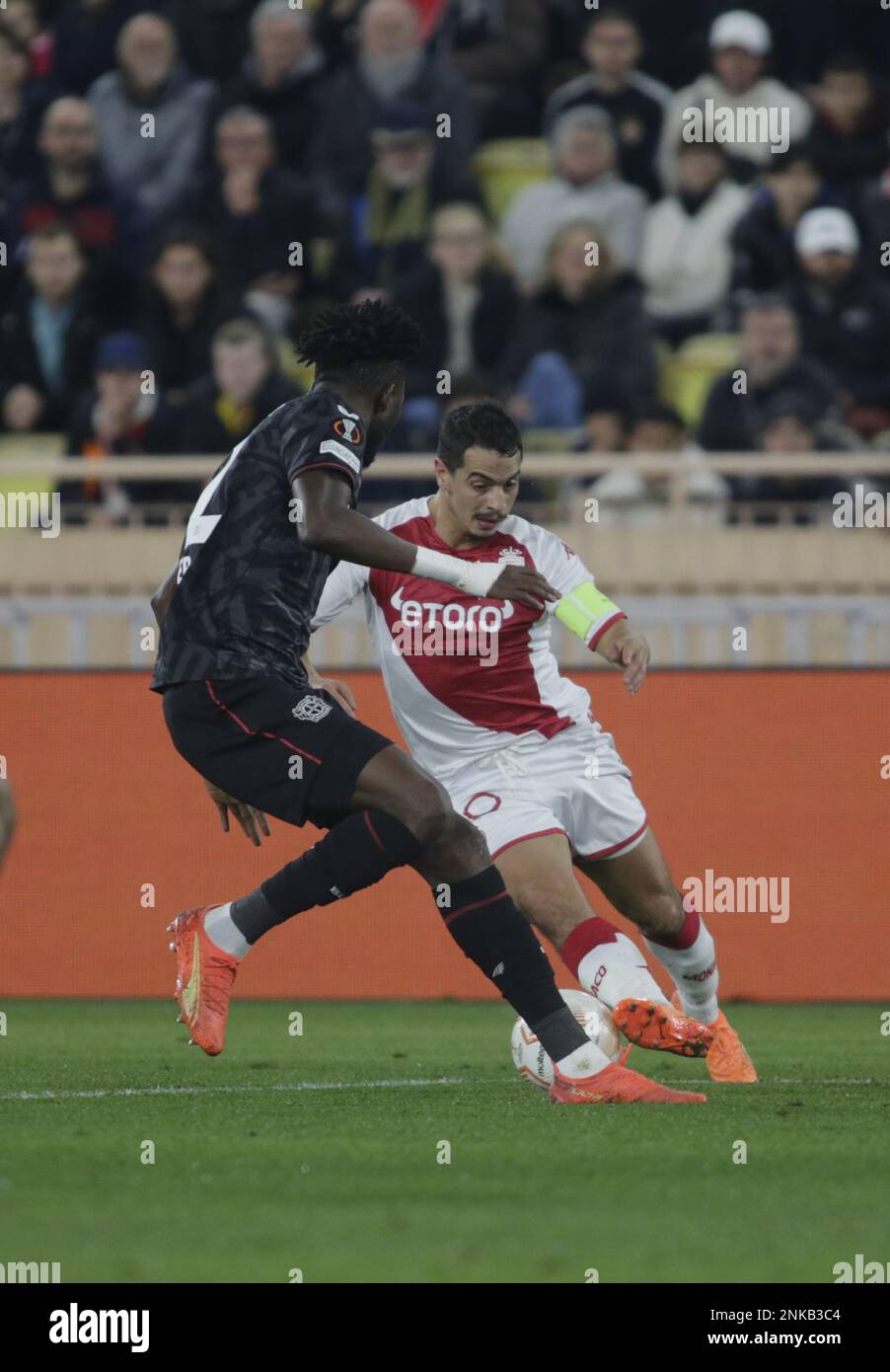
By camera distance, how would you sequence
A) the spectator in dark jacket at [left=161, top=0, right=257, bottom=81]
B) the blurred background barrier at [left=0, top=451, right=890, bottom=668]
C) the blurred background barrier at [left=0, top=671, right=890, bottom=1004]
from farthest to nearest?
the spectator in dark jacket at [left=161, top=0, right=257, bottom=81] < the blurred background barrier at [left=0, top=451, right=890, bottom=668] < the blurred background barrier at [left=0, top=671, right=890, bottom=1004]

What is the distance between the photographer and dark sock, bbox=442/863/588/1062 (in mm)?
6328

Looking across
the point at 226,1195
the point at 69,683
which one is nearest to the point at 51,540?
the point at 69,683

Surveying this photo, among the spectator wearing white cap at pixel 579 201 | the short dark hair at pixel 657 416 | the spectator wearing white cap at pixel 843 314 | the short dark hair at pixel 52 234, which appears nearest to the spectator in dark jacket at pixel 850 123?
the spectator wearing white cap at pixel 843 314

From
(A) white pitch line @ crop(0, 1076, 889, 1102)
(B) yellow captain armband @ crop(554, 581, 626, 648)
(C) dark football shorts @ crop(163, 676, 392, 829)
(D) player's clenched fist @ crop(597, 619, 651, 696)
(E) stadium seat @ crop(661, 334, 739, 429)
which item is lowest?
(A) white pitch line @ crop(0, 1076, 889, 1102)

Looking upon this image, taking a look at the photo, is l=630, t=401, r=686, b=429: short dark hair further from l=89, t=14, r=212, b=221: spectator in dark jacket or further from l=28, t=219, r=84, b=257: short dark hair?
l=89, t=14, r=212, b=221: spectator in dark jacket

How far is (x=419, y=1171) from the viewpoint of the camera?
5.42m

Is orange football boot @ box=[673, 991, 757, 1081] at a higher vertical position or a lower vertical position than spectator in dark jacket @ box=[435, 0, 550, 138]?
lower

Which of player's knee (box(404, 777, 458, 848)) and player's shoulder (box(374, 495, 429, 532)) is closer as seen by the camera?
player's knee (box(404, 777, 458, 848))

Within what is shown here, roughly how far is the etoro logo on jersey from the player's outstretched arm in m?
1.53

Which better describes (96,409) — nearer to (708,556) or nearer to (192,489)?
(192,489)

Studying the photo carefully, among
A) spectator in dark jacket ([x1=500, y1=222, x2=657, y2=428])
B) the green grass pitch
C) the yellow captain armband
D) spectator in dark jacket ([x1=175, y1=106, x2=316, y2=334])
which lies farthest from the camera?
spectator in dark jacket ([x1=175, y1=106, x2=316, y2=334])

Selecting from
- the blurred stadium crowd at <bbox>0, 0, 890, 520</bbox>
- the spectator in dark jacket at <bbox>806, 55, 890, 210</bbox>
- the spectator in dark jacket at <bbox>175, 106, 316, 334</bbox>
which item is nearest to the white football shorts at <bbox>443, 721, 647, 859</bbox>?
the blurred stadium crowd at <bbox>0, 0, 890, 520</bbox>

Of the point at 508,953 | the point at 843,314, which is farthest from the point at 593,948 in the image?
the point at 843,314

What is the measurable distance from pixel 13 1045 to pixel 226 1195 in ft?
12.7
